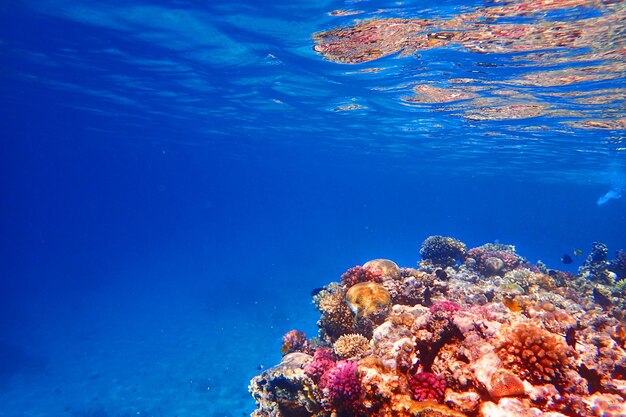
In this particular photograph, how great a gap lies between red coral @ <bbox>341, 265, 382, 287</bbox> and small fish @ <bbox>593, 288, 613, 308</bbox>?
10.0 m

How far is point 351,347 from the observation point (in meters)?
6.88

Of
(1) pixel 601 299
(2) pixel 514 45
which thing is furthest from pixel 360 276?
(2) pixel 514 45

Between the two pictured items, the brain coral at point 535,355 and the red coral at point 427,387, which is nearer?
the brain coral at point 535,355

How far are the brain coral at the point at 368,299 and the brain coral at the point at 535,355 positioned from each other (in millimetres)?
3697

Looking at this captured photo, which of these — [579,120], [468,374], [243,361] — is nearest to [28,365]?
[243,361]

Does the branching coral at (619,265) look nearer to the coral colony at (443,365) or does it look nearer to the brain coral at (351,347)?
the coral colony at (443,365)

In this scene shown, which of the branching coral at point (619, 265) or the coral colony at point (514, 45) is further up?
the coral colony at point (514, 45)

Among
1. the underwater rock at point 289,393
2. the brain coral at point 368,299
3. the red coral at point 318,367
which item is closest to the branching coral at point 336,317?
the brain coral at point 368,299

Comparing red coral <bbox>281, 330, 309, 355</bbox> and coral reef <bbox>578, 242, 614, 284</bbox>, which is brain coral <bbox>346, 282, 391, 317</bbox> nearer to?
red coral <bbox>281, 330, 309, 355</bbox>

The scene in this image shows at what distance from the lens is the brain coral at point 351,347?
6.82 meters

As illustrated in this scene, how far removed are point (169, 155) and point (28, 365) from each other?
43.3 meters

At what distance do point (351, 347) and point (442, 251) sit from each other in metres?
9.15

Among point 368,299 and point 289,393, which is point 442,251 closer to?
point 368,299

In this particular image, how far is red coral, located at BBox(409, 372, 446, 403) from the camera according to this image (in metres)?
4.41
